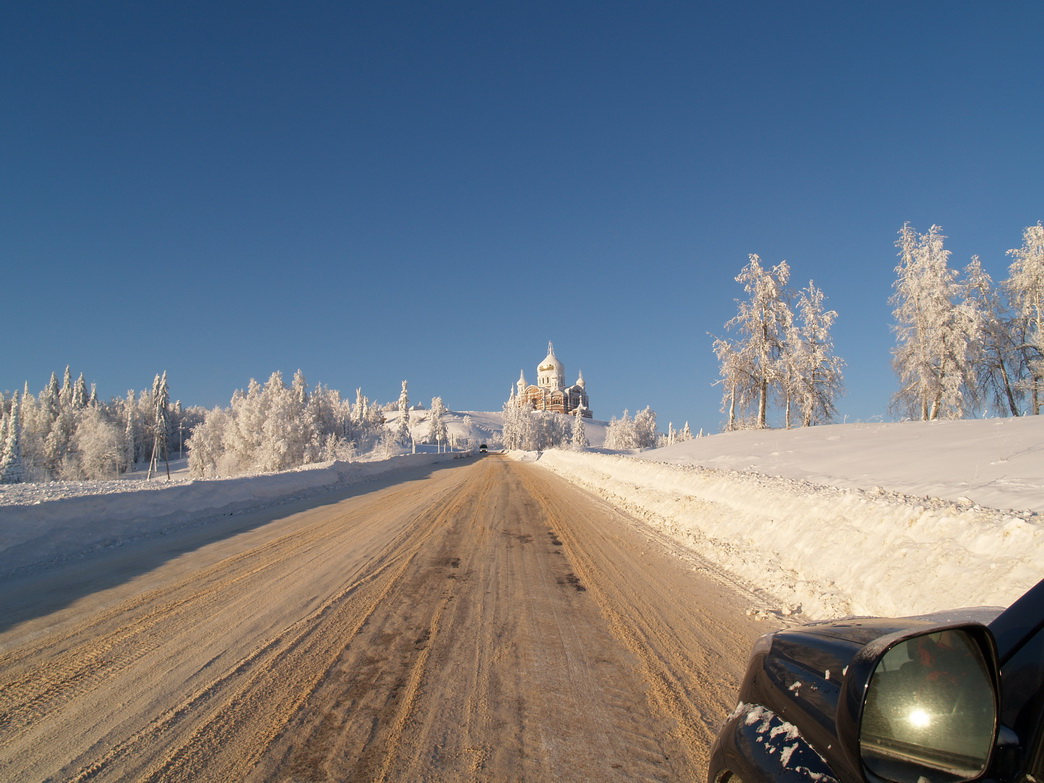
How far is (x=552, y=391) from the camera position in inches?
7062

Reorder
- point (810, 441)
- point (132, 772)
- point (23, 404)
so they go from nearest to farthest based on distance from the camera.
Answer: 1. point (132, 772)
2. point (810, 441)
3. point (23, 404)

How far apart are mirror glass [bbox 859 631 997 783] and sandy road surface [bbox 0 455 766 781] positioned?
2089 mm

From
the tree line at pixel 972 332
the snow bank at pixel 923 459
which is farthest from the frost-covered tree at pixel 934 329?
the snow bank at pixel 923 459

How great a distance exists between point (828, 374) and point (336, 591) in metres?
45.6

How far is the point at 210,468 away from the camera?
7119 centimetres

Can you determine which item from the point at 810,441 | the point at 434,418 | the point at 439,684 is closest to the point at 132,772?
the point at 439,684

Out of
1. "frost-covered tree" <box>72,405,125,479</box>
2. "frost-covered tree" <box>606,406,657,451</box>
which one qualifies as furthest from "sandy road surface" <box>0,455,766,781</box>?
"frost-covered tree" <box>606,406,657,451</box>

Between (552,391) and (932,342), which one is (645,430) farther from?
(932,342)

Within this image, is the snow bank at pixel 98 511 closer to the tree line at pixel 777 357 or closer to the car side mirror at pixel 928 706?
the car side mirror at pixel 928 706

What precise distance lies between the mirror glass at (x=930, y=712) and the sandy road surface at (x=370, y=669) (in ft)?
6.85

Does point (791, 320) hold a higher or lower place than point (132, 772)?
higher

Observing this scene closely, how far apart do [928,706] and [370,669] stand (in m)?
4.15

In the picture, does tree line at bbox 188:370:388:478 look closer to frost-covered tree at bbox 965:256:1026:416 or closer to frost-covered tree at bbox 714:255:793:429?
frost-covered tree at bbox 714:255:793:429

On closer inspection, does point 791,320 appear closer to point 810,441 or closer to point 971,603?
point 810,441
